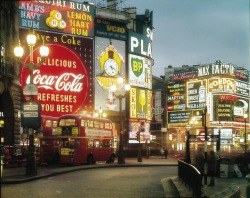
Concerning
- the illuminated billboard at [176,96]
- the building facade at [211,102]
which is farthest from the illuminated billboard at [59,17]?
the illuminated billboard at [176,96]

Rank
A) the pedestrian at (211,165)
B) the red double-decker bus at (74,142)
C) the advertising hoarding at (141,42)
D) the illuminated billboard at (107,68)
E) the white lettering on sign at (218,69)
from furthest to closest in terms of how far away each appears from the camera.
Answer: the white lettering on sign at (218,69)
the advertising hoarding at (141,42)
the illuminated billboard at (107,68)
the red double-decker bus at (74,142)
the pedestrian at (211,165)

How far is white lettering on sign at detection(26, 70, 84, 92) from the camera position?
52.9 metres

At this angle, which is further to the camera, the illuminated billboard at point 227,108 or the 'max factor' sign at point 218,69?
the 'max factor' sign at point 218,69

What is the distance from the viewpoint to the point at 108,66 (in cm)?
5922

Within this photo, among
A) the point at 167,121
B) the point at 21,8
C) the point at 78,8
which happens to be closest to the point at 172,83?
the point at 167,121

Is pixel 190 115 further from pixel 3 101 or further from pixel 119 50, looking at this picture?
pixel 3 101

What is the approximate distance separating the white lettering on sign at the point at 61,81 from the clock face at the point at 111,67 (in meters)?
4.17

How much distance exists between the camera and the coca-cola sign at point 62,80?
5300 centimetres

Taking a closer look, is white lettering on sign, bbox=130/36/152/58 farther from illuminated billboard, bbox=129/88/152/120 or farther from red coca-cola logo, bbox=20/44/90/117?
red coca-cola logo, bbox=20/44/90/117

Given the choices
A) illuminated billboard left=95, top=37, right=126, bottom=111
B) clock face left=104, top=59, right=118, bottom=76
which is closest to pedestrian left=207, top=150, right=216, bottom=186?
illuminated billboard left=95, top=37, right=126, bottom=111

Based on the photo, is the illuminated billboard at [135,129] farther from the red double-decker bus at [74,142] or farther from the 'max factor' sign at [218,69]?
the 'max factor' sign at [218,69]

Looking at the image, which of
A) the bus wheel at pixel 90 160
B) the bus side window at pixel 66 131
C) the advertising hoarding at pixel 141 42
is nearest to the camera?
the bus side window at pixel 66 131

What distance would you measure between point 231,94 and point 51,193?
71220mm

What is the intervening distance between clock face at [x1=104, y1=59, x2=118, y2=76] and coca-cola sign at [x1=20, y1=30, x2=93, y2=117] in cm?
246
